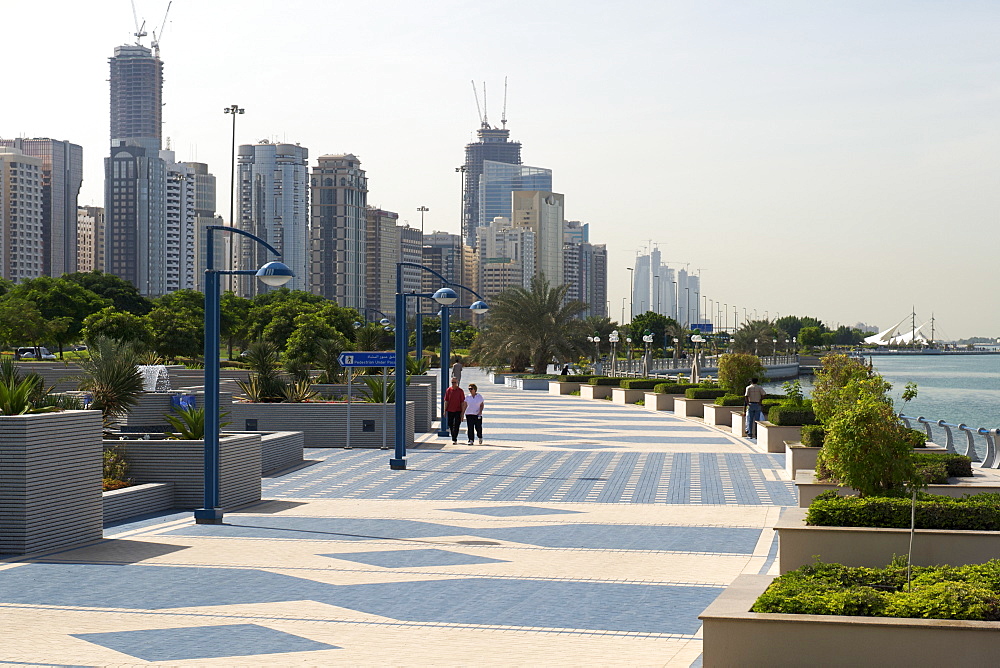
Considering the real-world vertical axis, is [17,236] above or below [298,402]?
above

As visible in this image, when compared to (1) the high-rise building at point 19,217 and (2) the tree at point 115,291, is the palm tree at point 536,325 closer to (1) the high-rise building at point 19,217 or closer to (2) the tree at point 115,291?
(2) the tree at point 115,291

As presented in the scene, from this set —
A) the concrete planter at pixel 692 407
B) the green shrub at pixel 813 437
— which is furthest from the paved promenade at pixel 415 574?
the concrete planter at pixel 692 407

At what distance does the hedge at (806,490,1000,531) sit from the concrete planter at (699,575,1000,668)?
2857 millimetres

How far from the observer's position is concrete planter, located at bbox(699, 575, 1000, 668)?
19.3 ft

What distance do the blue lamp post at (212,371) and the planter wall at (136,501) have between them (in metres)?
0.87

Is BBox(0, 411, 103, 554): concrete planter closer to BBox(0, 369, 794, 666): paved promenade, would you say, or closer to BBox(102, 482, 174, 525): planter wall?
BBox(0, 369, 794, 666): paved promenade

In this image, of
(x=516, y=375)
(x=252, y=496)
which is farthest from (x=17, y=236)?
(x=252, y=496)

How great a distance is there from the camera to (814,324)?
19075 cm

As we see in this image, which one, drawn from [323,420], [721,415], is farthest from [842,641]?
[721,415]

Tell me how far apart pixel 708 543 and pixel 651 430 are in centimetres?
1582

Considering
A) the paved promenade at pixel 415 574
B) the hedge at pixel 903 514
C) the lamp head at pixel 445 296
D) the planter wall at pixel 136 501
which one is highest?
the lamp head at pixel 445 296

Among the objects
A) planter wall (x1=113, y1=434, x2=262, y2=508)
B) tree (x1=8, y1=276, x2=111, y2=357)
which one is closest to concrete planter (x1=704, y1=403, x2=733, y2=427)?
planter wall (x1=113, y1=434, x2=262, y2=508)

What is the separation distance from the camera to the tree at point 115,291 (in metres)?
72.1

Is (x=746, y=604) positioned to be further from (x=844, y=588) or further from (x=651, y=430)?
(x=651, y=430)
